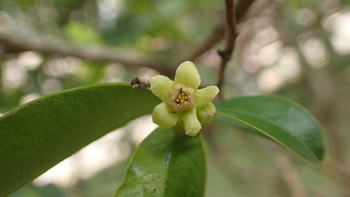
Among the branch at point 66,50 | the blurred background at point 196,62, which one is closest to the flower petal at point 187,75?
the blurred background at point 196,62

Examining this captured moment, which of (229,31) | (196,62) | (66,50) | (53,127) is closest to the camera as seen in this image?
(53,127)

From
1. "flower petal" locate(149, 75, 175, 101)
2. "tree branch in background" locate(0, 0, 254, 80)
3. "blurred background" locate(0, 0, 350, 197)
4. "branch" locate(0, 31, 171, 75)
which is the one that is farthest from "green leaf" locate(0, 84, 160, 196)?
"branch" locate(0, 31, 171, 75)

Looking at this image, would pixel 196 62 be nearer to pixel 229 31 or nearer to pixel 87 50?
pixel 87 50

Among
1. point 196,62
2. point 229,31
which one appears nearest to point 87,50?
point 196,62

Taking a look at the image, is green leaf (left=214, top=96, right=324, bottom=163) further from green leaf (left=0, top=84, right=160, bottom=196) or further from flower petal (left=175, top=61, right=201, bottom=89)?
green leaf (left=0, top=84, right=160, bottom=196)

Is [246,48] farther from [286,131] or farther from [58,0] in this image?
[286,131]

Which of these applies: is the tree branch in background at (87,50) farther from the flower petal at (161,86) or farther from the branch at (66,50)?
the flower petal at (161,86)
